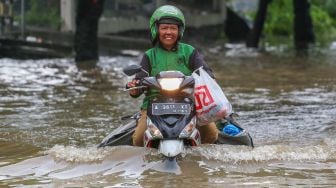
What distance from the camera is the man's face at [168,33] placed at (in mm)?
6742

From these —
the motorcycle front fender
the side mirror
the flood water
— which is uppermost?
the side mirror

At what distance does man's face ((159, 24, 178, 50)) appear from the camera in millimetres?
6742

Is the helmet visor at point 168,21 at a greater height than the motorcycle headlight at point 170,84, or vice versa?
the helmet visor at point 168,21

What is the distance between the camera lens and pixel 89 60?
18.6m

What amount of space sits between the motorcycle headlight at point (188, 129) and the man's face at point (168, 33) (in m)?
0.90

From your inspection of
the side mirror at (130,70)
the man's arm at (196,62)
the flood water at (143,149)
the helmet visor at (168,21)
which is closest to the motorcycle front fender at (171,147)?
the flood water at (143,149)

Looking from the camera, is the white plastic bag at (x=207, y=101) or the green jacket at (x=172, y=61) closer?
the white plastic bag at (x=207, y=101)

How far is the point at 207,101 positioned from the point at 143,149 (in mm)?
795

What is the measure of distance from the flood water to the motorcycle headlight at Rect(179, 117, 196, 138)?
0.30 meters

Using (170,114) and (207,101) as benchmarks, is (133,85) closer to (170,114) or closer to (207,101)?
(170,114)

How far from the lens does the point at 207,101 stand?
6512 millimetres

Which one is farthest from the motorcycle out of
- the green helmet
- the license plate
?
the green helmet

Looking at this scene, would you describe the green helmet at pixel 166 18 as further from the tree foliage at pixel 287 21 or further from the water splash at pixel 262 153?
the tree foliage at pixel 287 21

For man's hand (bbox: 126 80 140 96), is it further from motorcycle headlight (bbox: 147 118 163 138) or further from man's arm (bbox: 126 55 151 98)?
motorcycle headlight (bbox: 147 118 163 138)
